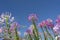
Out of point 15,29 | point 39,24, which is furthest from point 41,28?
point 15,29

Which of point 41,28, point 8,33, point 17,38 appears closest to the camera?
point 17,38

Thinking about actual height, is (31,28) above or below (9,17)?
below

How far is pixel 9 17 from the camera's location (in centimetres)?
148

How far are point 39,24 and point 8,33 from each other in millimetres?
279

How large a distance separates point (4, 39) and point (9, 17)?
0.37m

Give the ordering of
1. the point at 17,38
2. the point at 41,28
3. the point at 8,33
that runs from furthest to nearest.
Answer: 1. the point at 41,28
2. the point at 8,33
3. the point at 17,38

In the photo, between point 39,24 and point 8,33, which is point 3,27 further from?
point 39,24

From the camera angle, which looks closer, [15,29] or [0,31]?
[15,29]

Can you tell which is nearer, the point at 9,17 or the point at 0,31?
the point at 0,31

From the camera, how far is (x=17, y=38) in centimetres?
114

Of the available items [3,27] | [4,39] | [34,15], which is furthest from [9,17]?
[4,39]

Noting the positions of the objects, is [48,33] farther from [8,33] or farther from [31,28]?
[8,33]

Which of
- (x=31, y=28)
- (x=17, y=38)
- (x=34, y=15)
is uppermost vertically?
(x=34, y=15)

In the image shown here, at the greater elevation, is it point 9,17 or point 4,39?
point 9,17
